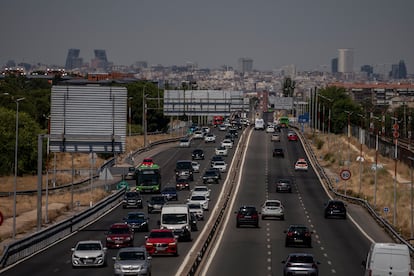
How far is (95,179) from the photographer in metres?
108

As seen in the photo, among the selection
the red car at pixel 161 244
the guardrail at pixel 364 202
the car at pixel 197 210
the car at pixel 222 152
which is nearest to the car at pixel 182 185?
the guardrail at pixel 364 202

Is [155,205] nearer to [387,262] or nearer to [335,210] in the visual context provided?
[335,210]

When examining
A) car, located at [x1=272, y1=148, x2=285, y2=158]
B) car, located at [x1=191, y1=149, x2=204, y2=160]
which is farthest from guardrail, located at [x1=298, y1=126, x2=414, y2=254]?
car, located at [x1=191, y1=149, x2=204, y2=160]

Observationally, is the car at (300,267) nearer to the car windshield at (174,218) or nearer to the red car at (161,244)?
the red car at (161,244)

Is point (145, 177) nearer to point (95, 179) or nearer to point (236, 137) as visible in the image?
point (95, 179)

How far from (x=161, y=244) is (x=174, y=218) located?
27.5 ft

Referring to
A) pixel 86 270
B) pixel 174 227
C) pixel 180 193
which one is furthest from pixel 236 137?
pixel 86 270

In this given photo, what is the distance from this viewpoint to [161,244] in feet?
153

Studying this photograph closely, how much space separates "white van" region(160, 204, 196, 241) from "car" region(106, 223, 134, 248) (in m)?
3.45

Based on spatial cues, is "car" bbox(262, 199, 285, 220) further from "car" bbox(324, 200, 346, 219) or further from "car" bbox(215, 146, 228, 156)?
"car" bbox(215, 146, 228, 156)

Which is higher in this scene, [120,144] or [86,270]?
[120,144]

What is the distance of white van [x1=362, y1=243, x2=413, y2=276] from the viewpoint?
33.2 m

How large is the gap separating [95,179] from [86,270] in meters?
65.7

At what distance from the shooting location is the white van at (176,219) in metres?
54.0
